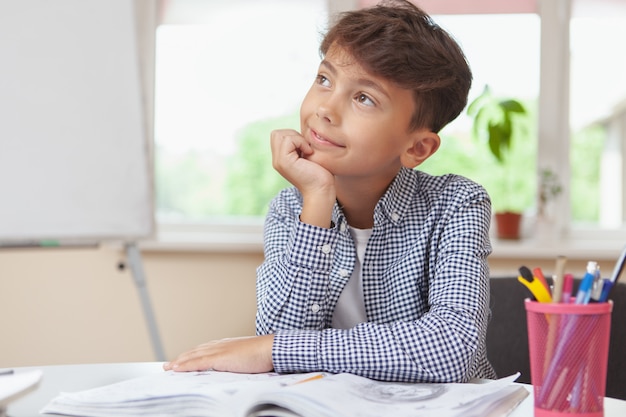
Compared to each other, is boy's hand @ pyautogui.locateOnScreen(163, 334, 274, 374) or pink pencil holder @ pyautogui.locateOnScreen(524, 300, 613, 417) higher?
pink pencil holder @ pyautogui.locateOnScreen(524, 300, 613, 417)

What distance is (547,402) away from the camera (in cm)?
71

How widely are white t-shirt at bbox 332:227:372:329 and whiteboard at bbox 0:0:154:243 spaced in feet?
4.13

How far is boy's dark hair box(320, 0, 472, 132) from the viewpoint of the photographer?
3.92 ft

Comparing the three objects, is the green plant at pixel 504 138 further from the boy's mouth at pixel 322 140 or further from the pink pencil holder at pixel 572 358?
the pink pencil holder at pixel 572 358

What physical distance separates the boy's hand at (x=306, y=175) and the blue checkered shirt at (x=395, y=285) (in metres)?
0.03

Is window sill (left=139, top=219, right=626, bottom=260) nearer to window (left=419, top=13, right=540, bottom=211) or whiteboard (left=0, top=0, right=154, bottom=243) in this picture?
window (left=419, top=13, right=540, bottom=211)

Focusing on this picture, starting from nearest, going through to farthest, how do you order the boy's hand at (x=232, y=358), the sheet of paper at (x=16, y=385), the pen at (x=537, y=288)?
the sheet of paper at (x=16, y=385) → the pen at (x=537, y=288) → the boy's hand at (x=232, y=358)

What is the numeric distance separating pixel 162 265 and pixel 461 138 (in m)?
1.24

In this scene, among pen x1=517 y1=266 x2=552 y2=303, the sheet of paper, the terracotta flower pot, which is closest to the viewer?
the sheet of paper

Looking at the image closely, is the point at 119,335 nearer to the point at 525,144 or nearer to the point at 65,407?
the point at 525,144

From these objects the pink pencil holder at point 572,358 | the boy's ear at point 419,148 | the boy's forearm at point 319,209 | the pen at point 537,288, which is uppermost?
the boy's ear at point 419,148

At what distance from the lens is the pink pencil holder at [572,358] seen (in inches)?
27.2

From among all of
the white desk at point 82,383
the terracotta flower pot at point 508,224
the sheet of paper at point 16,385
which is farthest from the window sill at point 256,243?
the sheet of paper at point 16,385

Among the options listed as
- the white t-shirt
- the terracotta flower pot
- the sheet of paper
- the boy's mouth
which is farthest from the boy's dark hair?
the terracotta flower pot
